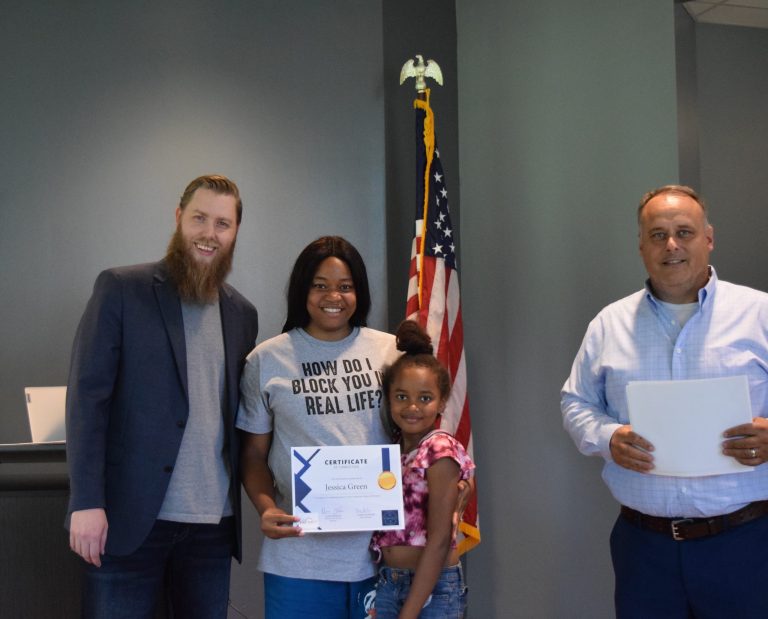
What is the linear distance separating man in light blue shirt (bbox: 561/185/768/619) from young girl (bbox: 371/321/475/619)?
19.3 inches

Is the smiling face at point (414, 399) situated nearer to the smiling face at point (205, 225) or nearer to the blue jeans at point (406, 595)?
the blue jeans at point (406, 595)

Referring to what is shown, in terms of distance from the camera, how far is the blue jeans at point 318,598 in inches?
85.1

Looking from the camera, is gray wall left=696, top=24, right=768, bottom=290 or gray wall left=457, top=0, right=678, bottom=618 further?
gray wall left=696, top=24, right=768, bottom=290

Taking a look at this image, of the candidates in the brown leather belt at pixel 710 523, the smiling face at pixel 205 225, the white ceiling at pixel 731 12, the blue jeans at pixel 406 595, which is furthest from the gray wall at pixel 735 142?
the smiling face at pixel 205 225

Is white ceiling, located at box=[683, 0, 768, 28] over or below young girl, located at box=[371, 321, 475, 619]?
over

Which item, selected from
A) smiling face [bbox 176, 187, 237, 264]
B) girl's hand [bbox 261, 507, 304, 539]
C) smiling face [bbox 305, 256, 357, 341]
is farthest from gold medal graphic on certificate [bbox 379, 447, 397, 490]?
smiling face [bbox 176, 187, 237, 264]

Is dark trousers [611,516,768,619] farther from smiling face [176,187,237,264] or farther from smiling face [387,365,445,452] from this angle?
smiling face [176,187,237,264]

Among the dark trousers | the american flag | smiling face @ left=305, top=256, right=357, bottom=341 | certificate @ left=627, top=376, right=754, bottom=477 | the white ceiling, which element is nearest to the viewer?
certificate @ left=627, top=376, right=754, bottom=477

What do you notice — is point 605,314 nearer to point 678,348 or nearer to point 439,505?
point 678,348

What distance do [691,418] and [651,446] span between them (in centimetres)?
13

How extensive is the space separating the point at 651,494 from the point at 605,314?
59 centimetres

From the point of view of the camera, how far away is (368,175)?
400cm

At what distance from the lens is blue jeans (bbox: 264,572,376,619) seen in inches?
85.1

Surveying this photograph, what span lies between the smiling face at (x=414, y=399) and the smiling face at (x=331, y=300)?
0.77 ft
